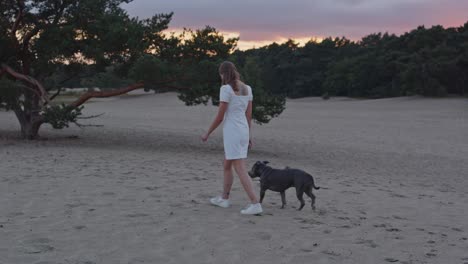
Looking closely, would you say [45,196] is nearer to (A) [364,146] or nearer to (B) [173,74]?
(B) [173,74]

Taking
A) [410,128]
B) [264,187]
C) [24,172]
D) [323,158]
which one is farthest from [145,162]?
[410,128]

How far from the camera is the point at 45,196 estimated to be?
6.81m

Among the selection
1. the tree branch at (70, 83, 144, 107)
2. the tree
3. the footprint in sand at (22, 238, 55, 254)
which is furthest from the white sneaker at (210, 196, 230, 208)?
the tree branch at (70, 83, 144, 107)

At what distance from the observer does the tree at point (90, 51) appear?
569 inches

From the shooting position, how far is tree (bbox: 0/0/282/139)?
47.4 ft

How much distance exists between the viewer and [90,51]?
14.4 metres

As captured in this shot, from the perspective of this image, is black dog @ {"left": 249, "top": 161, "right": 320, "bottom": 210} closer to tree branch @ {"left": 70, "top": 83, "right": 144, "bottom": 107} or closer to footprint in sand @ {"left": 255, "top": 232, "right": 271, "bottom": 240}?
footprint in sand @ {"left": 255, "top": 232, "right": 271, "bottom": 240}

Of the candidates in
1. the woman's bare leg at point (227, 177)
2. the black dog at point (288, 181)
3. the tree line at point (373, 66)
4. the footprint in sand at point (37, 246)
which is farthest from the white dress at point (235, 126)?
the tree line at point (373, 66)

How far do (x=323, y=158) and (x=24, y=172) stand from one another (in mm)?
9229

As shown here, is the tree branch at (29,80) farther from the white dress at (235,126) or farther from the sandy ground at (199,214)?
the white dress at (235,126)

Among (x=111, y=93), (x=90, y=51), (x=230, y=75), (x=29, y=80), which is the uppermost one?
(x=90, y=51)

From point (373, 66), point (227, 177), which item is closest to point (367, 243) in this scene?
point (227, 177)

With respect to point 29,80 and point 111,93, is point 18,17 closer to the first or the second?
point 29,80

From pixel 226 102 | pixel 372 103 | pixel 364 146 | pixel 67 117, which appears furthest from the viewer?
pixel 372 103
